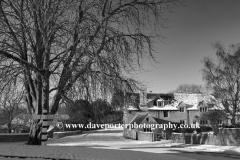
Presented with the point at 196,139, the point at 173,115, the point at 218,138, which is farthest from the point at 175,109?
the point at 218,138

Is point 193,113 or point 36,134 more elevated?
point 193,113

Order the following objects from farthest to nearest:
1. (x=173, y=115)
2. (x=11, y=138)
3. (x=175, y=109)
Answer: (x=175, y=109)
(x=173, y=115)
(x=11, y=138)

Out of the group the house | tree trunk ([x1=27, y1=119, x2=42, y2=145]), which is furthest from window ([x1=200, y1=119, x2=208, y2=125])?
tree trunk ([x1=27, y1=119, x2=42, y2=145])

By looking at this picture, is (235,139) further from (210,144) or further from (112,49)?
(112,49)

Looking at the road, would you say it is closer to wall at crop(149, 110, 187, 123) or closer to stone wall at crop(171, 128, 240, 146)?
stone wall at crop(171, 128, 240, 146)

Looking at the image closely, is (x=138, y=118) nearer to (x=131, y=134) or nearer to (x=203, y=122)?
(x=131, y=134)

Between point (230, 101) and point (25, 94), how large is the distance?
25788 mm

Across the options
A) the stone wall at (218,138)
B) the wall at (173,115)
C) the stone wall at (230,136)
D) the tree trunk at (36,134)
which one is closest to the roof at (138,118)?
the wall at (173,115)

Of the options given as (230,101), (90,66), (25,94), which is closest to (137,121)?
(230,101)

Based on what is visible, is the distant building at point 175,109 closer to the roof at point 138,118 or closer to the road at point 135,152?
the roof at point 138,118

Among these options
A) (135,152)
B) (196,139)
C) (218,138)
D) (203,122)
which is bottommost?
(196,139)

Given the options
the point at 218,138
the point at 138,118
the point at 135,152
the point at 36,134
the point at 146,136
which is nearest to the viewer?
the point at 135,152

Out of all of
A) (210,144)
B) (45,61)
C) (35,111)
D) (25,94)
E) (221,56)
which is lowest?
(210,144)

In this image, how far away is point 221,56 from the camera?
34469mm
